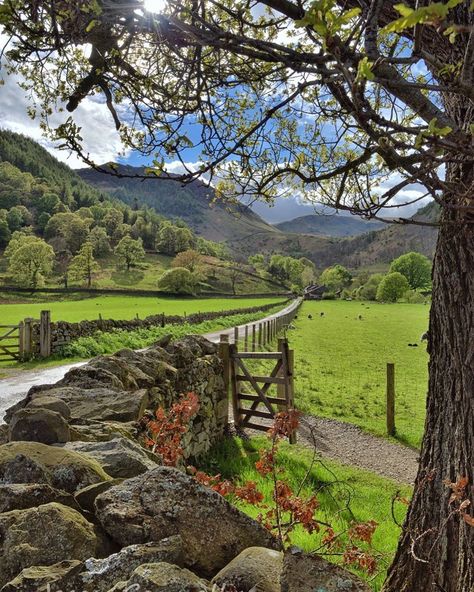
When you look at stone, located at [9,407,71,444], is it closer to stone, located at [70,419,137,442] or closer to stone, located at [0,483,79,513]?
stone, located at [70,419,137,442]

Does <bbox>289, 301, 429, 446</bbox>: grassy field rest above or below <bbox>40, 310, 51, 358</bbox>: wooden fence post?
below

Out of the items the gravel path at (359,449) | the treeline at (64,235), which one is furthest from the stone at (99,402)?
the treeline at (64,235)

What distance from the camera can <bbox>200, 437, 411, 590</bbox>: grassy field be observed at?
19.8ft

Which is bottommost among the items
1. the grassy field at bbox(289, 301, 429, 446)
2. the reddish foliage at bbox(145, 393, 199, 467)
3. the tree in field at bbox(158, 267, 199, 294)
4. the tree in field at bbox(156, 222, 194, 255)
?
the grassy field at bbox(289, 301, 429, 446)

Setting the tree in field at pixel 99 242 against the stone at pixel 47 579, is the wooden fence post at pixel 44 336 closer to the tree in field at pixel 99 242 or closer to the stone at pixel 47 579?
the stone at pixel 47 579

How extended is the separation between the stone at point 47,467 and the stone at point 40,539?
0.50 meters

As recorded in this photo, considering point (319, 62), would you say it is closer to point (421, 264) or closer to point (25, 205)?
point (421, 264)

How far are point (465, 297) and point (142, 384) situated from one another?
552cm

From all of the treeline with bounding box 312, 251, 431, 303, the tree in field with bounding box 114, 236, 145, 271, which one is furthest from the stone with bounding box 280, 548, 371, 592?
the tree in field with bounding box 114, 236, 145, 271

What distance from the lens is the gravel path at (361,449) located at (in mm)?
9666

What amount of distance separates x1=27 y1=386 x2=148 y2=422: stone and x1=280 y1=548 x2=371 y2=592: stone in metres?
3.24

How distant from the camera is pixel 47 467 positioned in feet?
9.33

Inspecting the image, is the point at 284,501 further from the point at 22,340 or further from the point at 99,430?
the point at 22,340

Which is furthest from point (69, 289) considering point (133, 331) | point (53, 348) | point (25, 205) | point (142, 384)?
point (25, 205)
